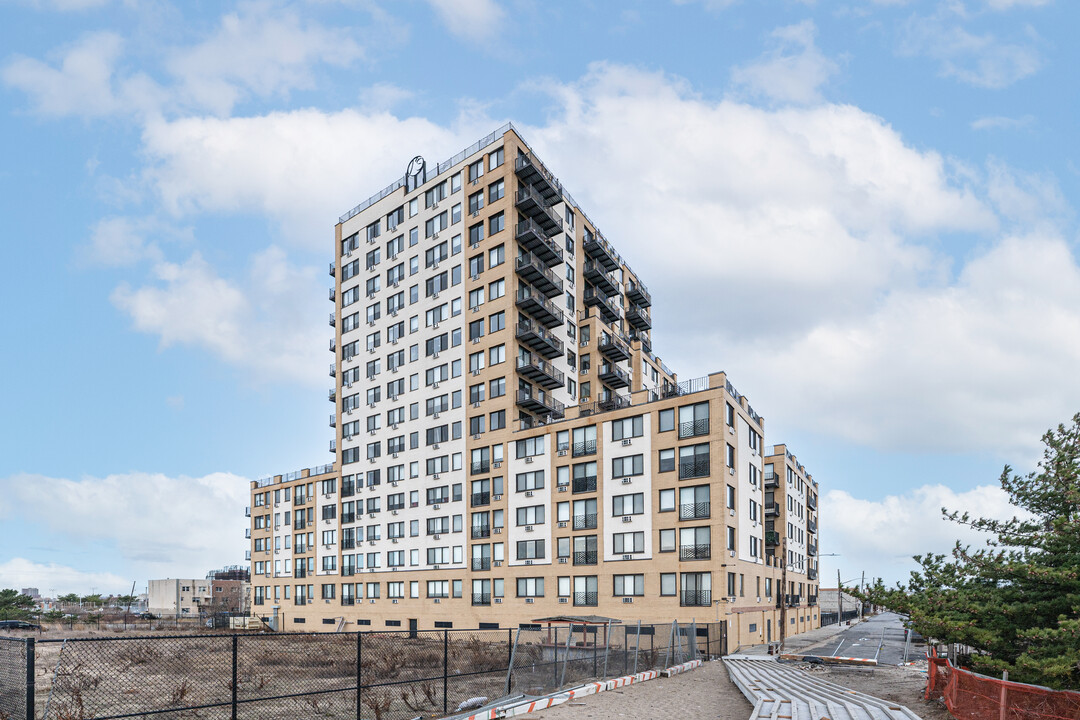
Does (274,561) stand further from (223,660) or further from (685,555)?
(685,555)

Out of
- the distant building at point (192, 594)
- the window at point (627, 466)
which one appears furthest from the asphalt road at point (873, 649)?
the distant building at point (192, 594)

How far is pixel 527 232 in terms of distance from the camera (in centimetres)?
6712

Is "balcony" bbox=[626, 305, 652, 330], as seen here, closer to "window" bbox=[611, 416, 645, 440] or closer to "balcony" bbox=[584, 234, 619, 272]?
"balcony" bbox=[584, 234, 619, 272]

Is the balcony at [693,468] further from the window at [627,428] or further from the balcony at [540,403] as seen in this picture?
the balcony at [540,403]

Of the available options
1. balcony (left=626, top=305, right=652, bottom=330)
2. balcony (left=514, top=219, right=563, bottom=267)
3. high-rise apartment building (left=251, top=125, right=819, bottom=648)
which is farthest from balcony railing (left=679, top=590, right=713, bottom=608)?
balcony (left=626, top=305, right=652, bottom=330)

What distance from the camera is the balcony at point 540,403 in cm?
6638

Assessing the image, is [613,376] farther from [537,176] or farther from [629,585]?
[629,585]

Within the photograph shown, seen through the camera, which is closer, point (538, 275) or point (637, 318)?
point (538, 275)

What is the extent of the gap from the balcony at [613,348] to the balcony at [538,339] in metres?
6.01

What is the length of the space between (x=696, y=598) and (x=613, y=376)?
27.7m

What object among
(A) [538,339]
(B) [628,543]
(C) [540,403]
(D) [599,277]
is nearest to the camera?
(B) [628,543]

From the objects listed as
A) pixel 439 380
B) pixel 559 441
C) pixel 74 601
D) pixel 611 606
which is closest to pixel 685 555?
pixel 611 606

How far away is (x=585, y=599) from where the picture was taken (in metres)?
58.2

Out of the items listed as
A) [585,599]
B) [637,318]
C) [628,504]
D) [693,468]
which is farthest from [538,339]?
[637,318]
